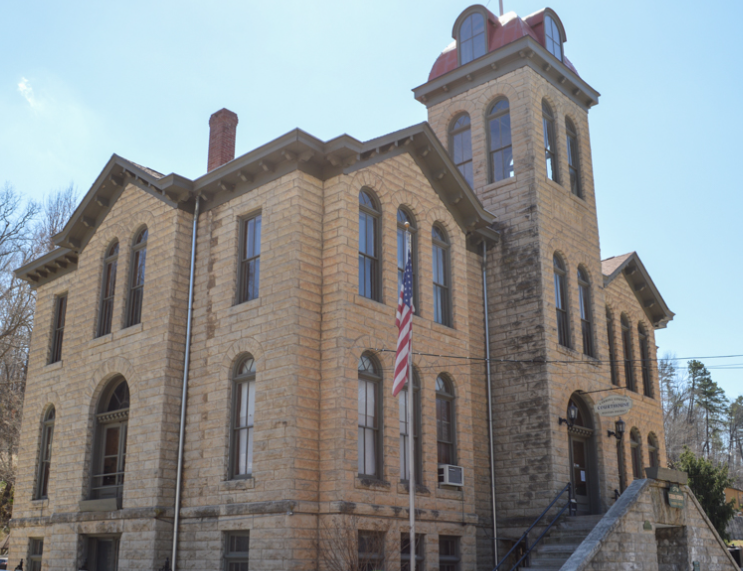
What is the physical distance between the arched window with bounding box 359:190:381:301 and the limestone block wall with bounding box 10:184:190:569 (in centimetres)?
420

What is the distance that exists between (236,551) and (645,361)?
16.1m

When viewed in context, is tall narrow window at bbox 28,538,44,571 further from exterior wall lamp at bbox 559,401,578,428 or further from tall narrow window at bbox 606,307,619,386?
tall narrow window at bbox 606,307,619,386

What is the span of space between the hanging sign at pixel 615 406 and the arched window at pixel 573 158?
709cm

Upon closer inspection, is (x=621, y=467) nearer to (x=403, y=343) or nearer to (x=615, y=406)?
(x=615, y=406)

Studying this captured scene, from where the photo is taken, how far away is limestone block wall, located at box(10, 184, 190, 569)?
53.3 ft

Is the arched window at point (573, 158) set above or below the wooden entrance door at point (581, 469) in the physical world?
above

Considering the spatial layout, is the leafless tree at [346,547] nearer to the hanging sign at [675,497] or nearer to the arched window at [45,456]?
the hanging sign at [675,497]

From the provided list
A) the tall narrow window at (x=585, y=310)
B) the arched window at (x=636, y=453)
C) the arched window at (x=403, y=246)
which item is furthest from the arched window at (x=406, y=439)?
the arched window at (x=636, y=453)

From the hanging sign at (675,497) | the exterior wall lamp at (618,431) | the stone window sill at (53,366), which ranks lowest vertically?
the hanging sign at (675,497)

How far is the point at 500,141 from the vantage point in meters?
22.3

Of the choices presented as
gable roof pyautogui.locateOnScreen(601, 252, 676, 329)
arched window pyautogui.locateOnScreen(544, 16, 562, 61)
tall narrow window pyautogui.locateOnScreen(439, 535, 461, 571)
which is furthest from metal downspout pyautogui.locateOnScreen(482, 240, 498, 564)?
arched window pyautogui.locateOnScreen(544, 16, 562, 61)

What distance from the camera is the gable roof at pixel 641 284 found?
24.8 metres

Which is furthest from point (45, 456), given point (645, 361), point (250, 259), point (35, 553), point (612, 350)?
point (645, 361)

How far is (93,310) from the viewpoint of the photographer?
63.5 feet
